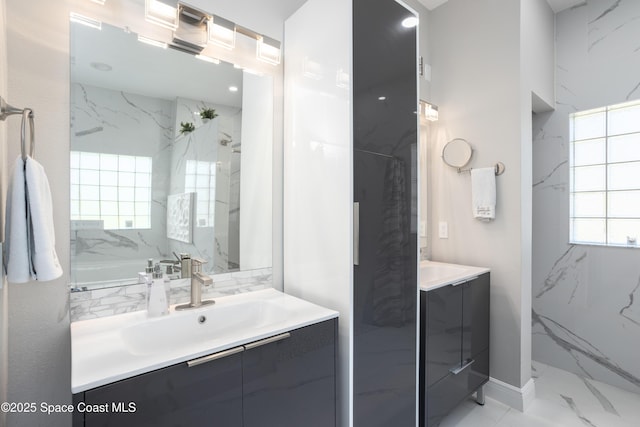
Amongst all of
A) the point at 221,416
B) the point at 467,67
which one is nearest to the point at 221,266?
the point at 221,416

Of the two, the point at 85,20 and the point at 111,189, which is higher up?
the point at 85,20

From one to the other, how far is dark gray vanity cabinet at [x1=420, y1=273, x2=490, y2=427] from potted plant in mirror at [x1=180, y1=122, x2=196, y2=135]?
1498 mm

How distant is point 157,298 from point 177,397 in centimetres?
50

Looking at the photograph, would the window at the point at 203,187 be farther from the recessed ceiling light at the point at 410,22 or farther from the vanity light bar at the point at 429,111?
the vanity light bar at the point at 429,111

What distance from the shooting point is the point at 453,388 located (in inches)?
75.3

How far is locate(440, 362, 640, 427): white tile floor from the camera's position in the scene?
203cm

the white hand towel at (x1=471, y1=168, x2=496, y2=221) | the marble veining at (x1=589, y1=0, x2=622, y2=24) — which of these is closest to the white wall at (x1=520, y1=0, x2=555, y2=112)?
the marble veining at (x1=589, y1=0, x2=622, y2=24)

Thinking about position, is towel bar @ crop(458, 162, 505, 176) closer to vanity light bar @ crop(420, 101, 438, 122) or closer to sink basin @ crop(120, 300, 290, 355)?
vanity light bar @ crop(420, 101, 438, 122)

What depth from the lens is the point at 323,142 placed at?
4.95ft

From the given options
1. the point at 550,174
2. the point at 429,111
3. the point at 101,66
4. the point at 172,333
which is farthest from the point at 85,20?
the point at 550,174

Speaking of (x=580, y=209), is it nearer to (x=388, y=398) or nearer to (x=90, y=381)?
(x=388, y=398)

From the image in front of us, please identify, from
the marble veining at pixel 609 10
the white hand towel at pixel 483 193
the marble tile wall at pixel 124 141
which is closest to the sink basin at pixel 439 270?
the white hand towel at pixel 483 193

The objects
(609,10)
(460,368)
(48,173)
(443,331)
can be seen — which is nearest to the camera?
(48,173)

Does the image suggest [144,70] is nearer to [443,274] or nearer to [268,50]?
[268,50]
